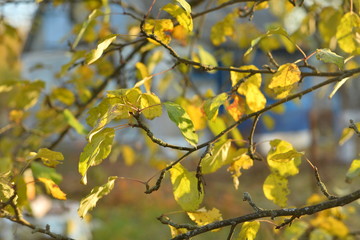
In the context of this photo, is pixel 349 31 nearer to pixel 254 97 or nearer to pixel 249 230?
pixel 254 97

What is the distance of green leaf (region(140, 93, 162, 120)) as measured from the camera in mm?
1008

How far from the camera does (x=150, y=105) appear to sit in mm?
1017

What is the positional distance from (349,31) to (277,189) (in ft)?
1.35

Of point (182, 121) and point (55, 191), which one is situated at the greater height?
point (182, 121)

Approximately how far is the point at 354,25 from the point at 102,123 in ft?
2.28

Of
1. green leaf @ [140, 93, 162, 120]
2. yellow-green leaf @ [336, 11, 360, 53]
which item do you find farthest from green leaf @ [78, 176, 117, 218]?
yellow-green leaf @ [336, 11, 360, 53]

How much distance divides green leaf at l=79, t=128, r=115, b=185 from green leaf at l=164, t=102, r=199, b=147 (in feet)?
0.38

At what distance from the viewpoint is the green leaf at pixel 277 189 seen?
120 cm

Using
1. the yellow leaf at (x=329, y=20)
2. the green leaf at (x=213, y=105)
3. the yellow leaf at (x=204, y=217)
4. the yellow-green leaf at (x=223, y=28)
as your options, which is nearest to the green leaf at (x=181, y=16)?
the green leaf at (x=213, y=105)

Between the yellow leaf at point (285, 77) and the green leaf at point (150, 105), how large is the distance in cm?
22

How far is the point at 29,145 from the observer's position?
2270 mm

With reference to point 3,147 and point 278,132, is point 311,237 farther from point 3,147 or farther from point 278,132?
point 278,132

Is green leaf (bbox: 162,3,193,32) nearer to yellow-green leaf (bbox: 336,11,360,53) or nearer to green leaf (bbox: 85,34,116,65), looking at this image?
green leaf (bbox: 85,34,116,65)

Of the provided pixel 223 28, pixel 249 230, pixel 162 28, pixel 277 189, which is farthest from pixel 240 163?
pixel 223 28
